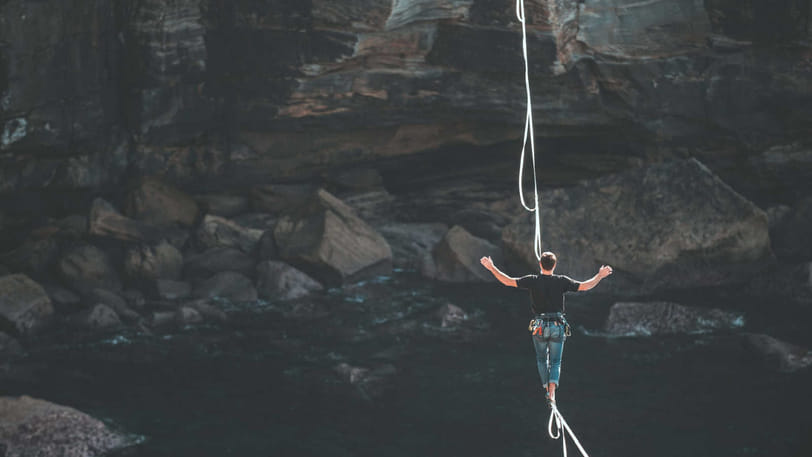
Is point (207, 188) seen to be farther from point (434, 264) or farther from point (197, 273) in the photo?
point (434, 264)

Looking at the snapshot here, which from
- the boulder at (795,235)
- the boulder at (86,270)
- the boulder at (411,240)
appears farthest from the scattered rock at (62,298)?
the boulder at (795,235)

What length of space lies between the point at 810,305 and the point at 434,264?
29.3 feet

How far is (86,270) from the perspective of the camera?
2436cm

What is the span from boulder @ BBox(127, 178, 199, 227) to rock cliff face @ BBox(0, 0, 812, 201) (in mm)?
543

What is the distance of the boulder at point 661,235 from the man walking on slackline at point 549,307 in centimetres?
1040

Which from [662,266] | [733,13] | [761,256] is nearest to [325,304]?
[662,266]

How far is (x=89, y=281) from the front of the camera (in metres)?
24.3

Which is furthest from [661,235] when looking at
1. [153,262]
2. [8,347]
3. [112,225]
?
[8,347]

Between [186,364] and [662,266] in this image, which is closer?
[186,364]

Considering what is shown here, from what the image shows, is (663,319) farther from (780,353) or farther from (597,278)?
(597,278)

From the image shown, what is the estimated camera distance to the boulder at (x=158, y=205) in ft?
89.4

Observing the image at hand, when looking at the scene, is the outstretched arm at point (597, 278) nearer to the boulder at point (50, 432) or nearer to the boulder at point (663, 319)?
the boulder at point (50, 432)

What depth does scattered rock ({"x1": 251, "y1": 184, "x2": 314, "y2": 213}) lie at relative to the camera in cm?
2891

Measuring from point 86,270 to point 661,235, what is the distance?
44.5ft
